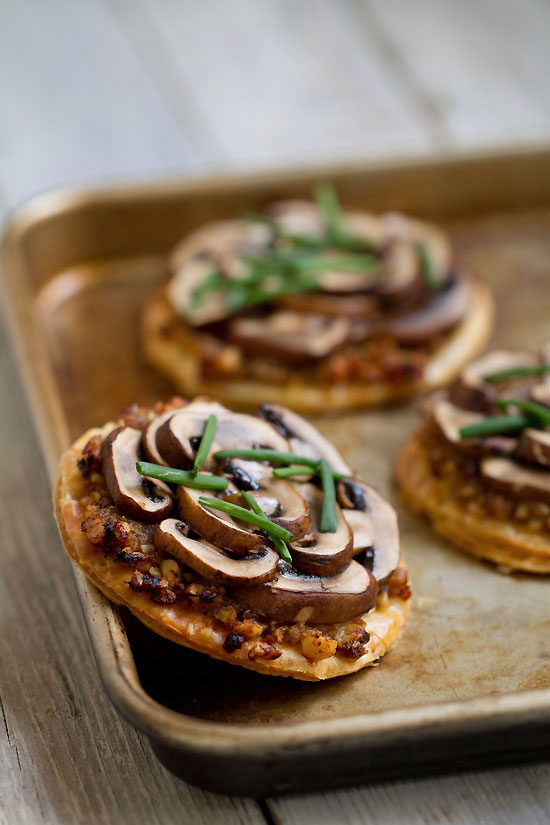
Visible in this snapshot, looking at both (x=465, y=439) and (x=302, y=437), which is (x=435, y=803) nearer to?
(x=302, y=437)

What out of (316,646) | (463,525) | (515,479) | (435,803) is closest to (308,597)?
(316,646)

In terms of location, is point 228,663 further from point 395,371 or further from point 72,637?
point 395,371

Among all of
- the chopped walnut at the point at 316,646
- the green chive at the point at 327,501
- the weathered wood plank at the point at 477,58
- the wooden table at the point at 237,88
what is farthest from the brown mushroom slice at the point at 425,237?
the chopped walnut at the point at 316,646

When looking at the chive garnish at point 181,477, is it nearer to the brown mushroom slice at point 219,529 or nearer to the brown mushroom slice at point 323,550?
the brown mushroom slice at point 219,529

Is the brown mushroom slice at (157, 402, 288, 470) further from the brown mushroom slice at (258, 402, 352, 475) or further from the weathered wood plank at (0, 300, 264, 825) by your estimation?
the weathered wood plank at (0, 300, 264, 825)

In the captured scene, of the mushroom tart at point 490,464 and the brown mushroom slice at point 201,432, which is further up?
the brown mushroom slice at point 201,432

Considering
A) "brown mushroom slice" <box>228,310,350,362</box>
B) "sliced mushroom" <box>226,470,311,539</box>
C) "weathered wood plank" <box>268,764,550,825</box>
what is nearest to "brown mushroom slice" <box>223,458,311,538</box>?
"sliced mushroom" <box>226,470,311,539</box>
